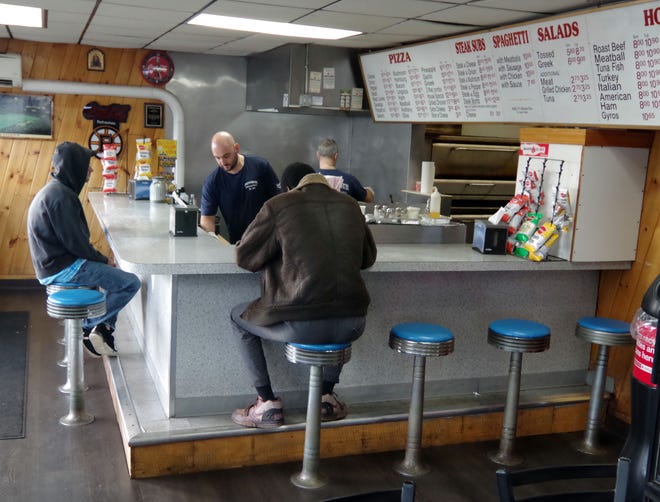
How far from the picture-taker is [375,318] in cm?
440

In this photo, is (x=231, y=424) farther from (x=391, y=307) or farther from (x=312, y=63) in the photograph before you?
(x=312, y=63)

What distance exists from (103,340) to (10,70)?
3.28 meters

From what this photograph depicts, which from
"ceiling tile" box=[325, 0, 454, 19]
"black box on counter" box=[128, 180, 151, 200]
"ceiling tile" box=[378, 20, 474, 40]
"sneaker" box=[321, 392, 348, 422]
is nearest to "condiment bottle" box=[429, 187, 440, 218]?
"ceiling tile" box=[378, 20, 474, 40]

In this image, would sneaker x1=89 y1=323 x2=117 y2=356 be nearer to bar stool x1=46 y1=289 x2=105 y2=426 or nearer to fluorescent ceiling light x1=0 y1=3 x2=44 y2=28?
bar stool x1=46 y1=289 x2=105 y2=426

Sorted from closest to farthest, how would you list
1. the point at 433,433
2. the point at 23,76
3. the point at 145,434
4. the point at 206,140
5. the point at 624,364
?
the point at 145,434
the point at 433,433
the point at 624,364
the point at 23,76
the point at 206,140

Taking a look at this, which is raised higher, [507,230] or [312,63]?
[312,63]

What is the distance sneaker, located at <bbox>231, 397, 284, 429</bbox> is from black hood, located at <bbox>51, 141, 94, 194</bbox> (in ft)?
6.26

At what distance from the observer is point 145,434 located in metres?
3.79

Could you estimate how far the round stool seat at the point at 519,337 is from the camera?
158 inches

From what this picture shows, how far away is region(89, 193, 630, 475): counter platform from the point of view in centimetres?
401

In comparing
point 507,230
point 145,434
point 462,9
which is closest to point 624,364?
point 507,230

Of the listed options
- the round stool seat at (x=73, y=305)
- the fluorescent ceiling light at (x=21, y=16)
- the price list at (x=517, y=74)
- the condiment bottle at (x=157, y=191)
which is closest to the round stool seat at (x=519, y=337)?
the price list at (x=517, y=74)

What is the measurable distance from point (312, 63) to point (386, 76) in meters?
0.66

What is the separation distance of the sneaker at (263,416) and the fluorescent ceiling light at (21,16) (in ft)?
10.5
